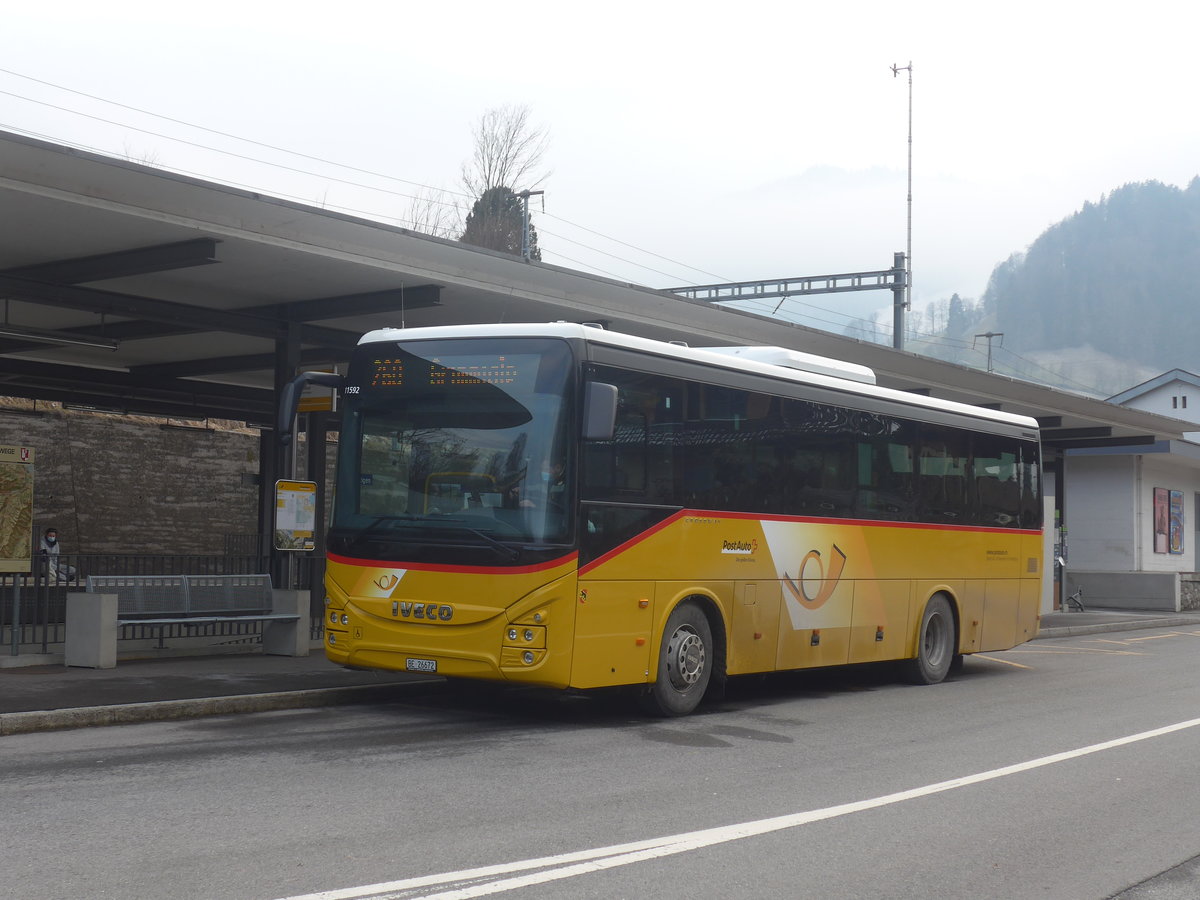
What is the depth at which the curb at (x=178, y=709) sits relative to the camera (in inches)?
396

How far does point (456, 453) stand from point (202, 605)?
5227 mm

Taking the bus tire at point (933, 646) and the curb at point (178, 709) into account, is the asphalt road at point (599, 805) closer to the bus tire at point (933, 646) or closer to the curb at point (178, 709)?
the curb at point (178, 709)

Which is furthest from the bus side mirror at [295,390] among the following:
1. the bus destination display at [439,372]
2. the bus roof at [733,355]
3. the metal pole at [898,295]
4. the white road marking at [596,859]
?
the metal pole at [898,295]

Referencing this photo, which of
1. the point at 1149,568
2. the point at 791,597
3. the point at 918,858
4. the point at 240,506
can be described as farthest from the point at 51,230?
the point at 1149,568

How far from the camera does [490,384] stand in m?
10.8

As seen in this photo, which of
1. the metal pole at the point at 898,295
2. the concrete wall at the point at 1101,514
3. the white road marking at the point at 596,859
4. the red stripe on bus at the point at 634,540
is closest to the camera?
the white road marking at the point at 596,859

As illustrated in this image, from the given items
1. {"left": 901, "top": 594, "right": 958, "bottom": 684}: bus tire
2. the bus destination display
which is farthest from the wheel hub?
{"left": 901, "top": 594, "right": 958, "bottom": 684}: bus tire

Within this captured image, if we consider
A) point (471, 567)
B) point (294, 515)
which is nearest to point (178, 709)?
point (471, 567)

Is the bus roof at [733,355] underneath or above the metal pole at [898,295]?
underneath

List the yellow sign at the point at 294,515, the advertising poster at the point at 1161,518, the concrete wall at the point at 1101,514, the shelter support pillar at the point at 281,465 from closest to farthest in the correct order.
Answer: the yellow sign at the point at 294,515 < the shelter support pillar at the point at 281,465 < the concrete wall at the point at 1101,514 < the advertising poster at the point at 1161,518

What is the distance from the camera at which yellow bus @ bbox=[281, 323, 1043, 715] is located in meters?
10.5

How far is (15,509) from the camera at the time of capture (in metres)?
17.3

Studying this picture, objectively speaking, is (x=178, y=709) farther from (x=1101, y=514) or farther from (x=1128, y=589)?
(x=1101, y=514)

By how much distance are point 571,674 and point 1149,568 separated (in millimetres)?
33591
